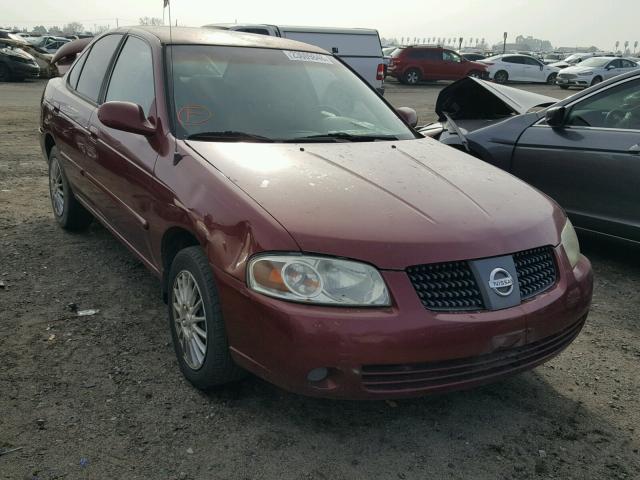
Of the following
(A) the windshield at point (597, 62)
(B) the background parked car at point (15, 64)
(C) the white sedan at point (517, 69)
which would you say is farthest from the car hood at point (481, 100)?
(C) the white sedan at point (517, 69)

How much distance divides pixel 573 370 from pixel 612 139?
2108mm

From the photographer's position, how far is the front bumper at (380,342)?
220cm

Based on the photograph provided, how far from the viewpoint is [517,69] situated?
32.2 metres

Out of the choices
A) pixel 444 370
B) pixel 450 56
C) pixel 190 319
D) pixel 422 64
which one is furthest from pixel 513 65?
pixel 444 370

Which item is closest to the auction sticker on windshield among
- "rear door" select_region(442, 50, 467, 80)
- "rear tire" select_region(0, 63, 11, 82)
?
"rear tire" select_region(0, 63, 11, 82)

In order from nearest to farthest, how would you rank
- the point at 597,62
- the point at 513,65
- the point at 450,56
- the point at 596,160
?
1. the point at 596,160
2. the point at 450,56
3. the point at 597,62
4. the point at 513,65

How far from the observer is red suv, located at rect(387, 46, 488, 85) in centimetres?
2834

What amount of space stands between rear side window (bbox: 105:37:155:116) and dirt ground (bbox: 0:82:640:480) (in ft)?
4.05

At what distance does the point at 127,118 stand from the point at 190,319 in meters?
1.10

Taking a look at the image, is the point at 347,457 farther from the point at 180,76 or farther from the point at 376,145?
the point at 180,76

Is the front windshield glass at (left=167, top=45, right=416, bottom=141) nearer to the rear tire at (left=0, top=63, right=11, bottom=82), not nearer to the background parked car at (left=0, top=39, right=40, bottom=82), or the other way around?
the background parked car at (left=0, top=39, right=40, bottom=82)

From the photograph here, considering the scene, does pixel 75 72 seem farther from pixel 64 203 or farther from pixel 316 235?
pixel 316 235

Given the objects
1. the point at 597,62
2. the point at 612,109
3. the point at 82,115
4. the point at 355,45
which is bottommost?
the point at 597,62

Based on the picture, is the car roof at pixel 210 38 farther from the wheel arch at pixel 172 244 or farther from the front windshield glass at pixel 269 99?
the wheel arch at pixel 172 244
